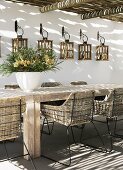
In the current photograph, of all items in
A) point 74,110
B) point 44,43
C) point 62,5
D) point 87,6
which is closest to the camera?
point 74,110

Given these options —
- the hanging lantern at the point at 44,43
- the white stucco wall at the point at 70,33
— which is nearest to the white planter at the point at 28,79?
the white stucco wall at the point at 70,33

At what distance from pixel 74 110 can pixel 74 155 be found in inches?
27.1

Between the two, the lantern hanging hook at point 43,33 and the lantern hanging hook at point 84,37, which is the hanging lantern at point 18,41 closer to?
the lantern hanging hook at point 43,33

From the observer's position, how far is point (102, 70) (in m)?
8.74

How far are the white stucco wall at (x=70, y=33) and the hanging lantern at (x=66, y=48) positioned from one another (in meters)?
0.12

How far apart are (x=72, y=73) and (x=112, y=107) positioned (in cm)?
370

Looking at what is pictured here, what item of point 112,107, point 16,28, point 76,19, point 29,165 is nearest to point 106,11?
point 76,19

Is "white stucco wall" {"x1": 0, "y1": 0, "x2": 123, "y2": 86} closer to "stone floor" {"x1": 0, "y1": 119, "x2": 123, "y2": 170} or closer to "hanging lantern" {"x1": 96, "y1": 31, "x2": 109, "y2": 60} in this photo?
"hanging lantern" {"x1": 96, "y1": 31, "x2": 109, "y2": 60}

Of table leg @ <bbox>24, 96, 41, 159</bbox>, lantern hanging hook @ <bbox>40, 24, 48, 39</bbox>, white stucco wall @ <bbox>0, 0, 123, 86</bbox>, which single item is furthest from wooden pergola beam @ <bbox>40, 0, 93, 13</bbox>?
table leg @ <bbox>24, 96, 41, 159</bbox>

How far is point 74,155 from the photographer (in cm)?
409

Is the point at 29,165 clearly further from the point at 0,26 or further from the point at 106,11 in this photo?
the point at 106,11

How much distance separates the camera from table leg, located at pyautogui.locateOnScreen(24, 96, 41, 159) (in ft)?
12.4

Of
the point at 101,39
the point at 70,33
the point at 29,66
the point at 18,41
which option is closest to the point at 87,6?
the point at 70,33

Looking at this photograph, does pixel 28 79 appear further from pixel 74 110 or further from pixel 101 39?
pixel 101 39
